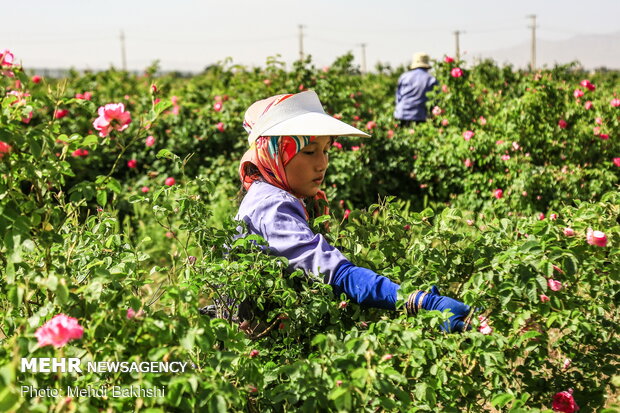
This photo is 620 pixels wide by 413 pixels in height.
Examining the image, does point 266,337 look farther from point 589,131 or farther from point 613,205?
point 589,131

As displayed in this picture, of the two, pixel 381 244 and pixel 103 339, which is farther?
pixel 381 244

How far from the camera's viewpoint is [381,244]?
1.95 metres

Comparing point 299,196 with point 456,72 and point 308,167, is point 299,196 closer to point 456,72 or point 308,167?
point 308,167

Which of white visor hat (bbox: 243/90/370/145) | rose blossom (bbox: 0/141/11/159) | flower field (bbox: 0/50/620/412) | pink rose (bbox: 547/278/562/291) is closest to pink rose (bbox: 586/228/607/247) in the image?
Answer: flower field (bbox: 0/50/620/412)

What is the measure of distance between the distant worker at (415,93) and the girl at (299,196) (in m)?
4.61

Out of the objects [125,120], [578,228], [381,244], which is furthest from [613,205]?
[125,120]

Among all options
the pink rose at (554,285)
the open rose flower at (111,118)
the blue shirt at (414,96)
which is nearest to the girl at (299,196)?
the pink rose at (554,285)

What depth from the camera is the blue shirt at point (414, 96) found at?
6.54 metres

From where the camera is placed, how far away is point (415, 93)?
654cm

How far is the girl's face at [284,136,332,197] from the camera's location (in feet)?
6.50

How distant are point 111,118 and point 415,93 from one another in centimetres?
543

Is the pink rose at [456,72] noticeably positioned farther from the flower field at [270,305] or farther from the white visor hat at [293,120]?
the white visor hat at [293,120]

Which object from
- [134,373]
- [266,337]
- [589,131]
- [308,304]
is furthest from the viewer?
[589,131]

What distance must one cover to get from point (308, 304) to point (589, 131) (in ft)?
13.2
